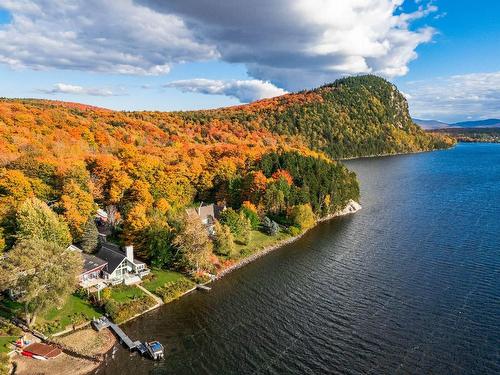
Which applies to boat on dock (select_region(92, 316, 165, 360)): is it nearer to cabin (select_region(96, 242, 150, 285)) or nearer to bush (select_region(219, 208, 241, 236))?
cabin (select_region(96, 242, 150, 285))

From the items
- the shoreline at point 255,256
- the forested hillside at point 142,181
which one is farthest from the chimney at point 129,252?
the shoreline at point 255,256

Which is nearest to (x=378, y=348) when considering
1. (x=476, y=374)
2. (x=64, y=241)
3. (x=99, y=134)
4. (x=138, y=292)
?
(x=476, y=374)

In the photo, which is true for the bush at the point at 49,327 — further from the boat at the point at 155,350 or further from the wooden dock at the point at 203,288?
the wooden dock at the point at 203,288

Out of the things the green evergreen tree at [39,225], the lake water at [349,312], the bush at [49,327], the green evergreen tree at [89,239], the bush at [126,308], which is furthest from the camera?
the green evergreen tree at [89,239]

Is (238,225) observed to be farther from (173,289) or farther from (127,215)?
(173,289)

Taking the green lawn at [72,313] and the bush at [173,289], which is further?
the bush at [173,289]

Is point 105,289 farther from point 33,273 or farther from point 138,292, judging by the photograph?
point 33,273

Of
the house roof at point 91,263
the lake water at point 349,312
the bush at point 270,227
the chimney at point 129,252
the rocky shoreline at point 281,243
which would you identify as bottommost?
the lake water at point 349,312
